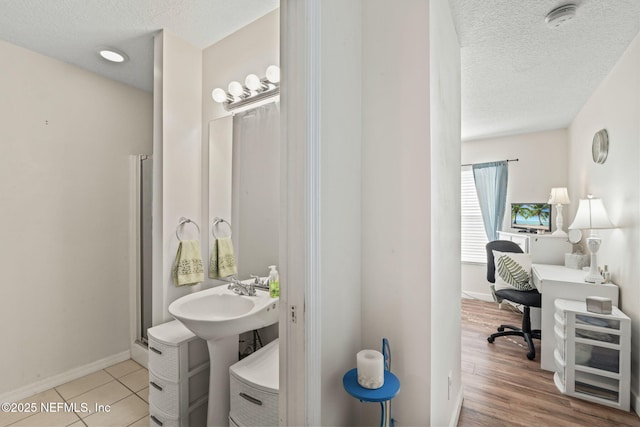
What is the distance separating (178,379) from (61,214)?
66.9 inches

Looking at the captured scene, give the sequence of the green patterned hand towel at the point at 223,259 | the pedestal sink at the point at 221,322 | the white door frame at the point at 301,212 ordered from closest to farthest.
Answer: the white door frame at the point at 301,212 < the pedestal sink at the point at 221,322 < the green patterned hand towel at the point at 223,259

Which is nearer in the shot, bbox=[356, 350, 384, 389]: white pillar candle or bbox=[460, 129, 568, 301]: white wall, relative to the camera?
bbox=[356, 350, 384, 389]: white pillar candle

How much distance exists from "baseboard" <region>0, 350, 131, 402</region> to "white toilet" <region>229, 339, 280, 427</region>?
179 centimetres

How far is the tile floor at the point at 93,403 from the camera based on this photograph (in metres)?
1.86

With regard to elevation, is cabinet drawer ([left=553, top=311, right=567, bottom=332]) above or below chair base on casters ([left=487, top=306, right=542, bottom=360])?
above

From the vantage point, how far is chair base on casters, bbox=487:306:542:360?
2713 mm

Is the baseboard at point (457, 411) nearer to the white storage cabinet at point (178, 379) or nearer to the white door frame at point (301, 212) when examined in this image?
the white door frame at point (301, 212)

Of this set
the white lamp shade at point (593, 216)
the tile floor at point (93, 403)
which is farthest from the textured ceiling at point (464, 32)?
the tile floor at point (93, 403)

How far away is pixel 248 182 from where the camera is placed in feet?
6.57

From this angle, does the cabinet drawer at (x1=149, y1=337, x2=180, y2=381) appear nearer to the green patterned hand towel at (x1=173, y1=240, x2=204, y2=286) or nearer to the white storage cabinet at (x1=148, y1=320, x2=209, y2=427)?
the white storage cabinet at (x1=148, y1=320, x2=209, y2=427)

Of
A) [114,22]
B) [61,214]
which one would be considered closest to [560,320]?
[114,22]

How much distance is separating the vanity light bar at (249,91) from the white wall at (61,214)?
1.20 m

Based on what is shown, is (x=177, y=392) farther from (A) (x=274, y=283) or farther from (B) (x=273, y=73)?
(B) (x=273, y=73)

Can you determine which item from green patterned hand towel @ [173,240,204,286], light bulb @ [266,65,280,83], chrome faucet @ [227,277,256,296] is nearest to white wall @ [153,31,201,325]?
green patterned hand towel @ [173,240,204,286]
